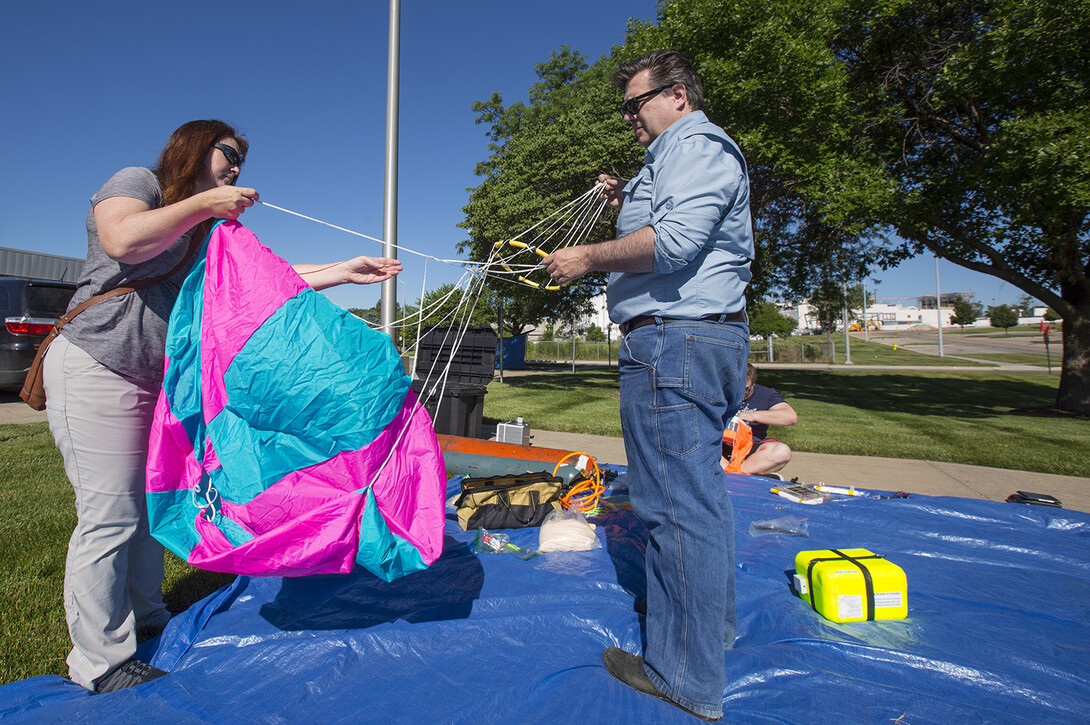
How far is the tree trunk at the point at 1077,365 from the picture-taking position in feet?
33.8

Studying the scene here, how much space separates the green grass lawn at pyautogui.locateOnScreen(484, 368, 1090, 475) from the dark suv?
678 cm

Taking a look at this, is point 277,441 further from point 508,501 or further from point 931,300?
point 931,300

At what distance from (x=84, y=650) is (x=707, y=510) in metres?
1.93

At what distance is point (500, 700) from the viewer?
1.57 m

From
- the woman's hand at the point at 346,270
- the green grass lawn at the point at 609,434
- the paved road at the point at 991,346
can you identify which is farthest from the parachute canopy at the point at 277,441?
the paved road at the point at 991,346

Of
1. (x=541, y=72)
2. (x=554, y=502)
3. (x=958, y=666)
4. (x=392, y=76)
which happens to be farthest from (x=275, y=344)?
(x=541, y=72)

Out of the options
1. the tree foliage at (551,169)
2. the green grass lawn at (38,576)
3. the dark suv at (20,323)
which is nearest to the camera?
the green grass lawn at (38,576)

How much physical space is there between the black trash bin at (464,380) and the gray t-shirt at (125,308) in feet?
12.5

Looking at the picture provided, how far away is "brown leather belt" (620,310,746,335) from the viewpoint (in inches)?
66.2

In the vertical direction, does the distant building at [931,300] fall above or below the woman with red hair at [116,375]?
above

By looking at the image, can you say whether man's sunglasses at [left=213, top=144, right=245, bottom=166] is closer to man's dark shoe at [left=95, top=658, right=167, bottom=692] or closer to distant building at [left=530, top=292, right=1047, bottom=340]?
man's dark shoe at [left=95, top=658, right=167, bottom=692]

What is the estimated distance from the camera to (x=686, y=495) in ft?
5.29


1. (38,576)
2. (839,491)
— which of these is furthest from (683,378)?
(38,576)

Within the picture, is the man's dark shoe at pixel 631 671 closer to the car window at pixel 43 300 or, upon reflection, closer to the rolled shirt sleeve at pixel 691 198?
the rolled shirt sleeve at pixel 691 198
